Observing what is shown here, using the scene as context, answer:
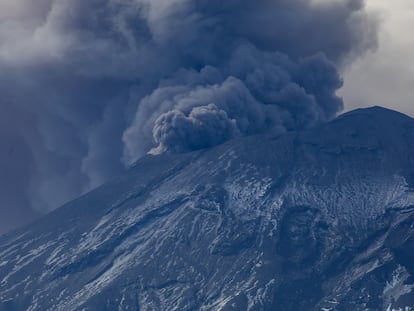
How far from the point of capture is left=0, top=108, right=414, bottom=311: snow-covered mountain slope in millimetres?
134000

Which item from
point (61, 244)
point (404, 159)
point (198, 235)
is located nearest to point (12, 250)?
point (61, 244)

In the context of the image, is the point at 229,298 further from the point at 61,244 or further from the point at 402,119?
the point at 402,119

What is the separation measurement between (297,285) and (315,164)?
77.6ft

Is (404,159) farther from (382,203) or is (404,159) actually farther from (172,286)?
(172,286)

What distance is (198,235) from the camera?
5699 inches

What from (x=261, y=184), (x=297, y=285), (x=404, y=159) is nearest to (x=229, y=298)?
(x=297, y=285)

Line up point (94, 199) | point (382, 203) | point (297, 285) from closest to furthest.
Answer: point (297, 285)
point (382, 203)
point (94, 199)

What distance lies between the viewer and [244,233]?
14312 centimetres

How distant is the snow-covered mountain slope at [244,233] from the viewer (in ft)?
440

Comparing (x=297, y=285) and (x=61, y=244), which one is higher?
(x=61, y=244)

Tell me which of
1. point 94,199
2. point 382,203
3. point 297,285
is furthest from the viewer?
point 94,199

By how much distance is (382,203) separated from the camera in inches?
5689

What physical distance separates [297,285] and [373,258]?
8181 millimetres

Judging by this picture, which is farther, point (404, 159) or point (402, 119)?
point (402, 119)
